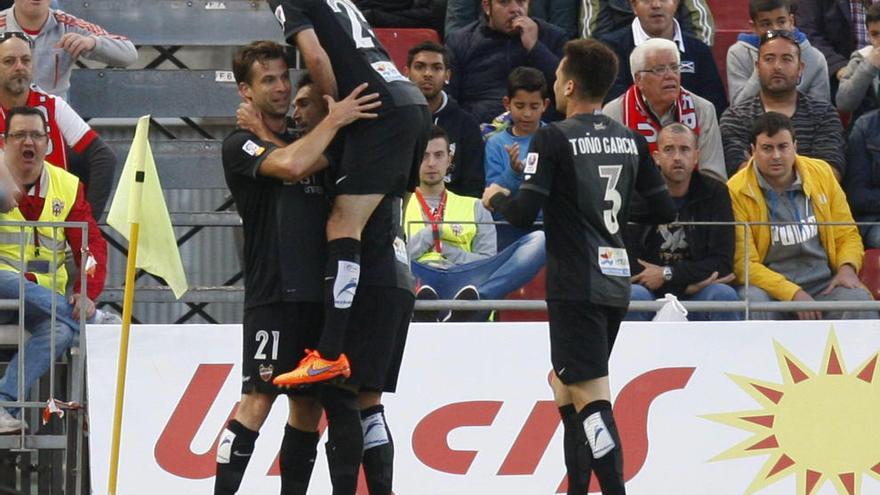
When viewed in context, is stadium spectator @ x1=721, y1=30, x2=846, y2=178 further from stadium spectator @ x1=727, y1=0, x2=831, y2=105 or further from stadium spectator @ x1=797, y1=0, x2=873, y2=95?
stadium spectator @ x1=797, y1=0, x2=873, y2=95

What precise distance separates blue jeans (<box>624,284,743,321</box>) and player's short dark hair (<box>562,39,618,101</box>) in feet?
6.75

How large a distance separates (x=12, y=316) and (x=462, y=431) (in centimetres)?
241

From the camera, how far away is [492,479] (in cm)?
914

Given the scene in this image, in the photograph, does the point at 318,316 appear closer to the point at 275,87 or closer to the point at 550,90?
the point at 275,87

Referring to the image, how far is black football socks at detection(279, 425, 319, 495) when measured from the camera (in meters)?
7.21

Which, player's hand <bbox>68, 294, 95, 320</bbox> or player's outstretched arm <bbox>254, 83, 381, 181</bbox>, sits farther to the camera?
player's hand <bbox>68, 294, 95, 320</bbox>

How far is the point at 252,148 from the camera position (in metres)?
7.11

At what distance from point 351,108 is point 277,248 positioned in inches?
25.9

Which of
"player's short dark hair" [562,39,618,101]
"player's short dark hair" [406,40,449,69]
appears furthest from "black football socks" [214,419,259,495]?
"player's short dark hair" [406,40,449,69]

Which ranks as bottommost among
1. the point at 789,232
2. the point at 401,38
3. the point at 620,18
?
the point at 789,232

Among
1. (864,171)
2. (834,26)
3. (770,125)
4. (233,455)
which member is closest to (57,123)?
(233,455)

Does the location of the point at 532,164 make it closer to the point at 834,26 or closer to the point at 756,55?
the point at 756,55

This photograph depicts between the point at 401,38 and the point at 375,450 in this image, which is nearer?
the point at 375,450

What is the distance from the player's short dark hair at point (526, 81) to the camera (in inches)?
412
